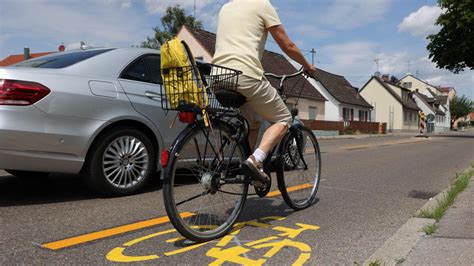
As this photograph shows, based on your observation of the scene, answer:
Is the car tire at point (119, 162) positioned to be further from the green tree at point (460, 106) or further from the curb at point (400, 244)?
the green tree at point (460, 106)

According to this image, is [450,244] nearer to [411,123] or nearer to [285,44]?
[285,44]

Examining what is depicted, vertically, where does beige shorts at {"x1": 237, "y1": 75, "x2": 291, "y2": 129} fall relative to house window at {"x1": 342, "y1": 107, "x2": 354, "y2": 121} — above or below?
below

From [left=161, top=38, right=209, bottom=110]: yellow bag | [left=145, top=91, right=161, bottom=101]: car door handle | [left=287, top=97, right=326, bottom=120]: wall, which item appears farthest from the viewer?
[left=287, top=97, right=326, bottom=120]: wall

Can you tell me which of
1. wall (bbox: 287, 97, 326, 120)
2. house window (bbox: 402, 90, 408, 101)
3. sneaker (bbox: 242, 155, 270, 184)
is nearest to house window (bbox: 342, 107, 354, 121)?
wall (bbox: 287, 97, 326, 120)

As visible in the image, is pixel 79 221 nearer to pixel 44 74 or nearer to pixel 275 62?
pixel 44 74

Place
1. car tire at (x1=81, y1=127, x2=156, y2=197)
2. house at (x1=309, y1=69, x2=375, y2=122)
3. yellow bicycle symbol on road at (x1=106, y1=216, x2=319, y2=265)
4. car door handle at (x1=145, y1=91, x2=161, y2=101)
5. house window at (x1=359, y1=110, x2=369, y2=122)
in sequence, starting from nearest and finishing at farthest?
yellow bicycle symbol on road at (x1=106, y1=216, x2=319, y2=265) → car tire at (x1=81, y1=127, x2=156, y2=197) → car door handle at (x1=145, y1=91, x2=161, y2=101) → house at (x1=309, y1=69, x2=375, y2=122) → house window at (x1=359, y1=110, x2=369, y2=122)

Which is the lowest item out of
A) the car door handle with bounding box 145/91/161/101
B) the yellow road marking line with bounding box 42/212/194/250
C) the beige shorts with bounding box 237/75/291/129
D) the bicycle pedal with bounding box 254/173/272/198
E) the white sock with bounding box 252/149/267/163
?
the yellow road marking line with bounding box 42/212/194/250

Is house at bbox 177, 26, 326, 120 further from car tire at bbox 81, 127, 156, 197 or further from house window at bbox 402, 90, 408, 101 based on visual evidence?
house window at bbox 402, 90, 408, 101

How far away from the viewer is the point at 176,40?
3.17 m

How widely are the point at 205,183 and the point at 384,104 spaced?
188 feet

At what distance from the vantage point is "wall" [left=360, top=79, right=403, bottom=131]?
56.8 metres

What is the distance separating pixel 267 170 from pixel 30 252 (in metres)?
1.97

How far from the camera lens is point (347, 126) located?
3738 cm

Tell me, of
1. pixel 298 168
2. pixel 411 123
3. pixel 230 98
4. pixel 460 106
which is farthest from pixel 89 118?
pixel 460 106
